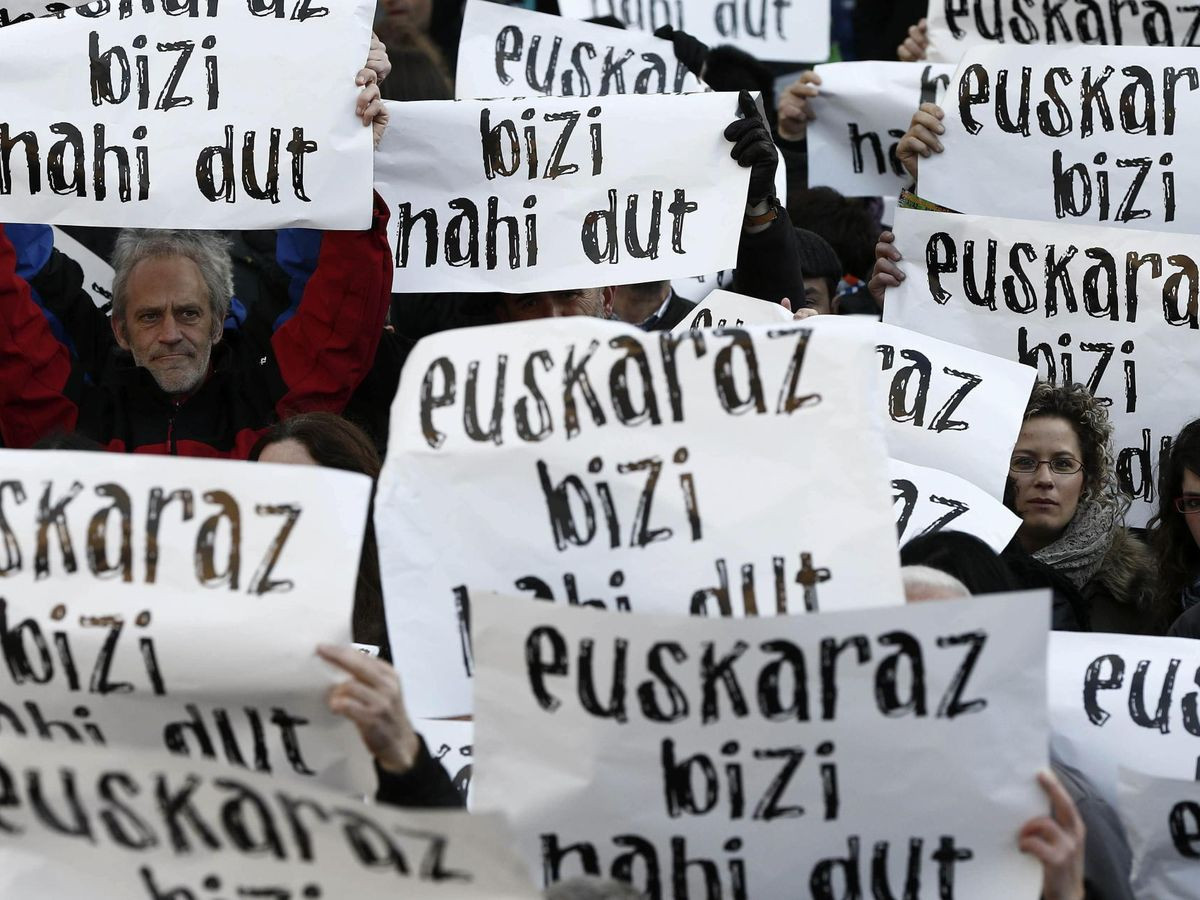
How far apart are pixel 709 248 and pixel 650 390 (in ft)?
6.19

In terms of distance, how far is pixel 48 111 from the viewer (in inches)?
190

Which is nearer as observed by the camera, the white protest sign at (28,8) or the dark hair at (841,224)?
the white protest sign at (28,8)

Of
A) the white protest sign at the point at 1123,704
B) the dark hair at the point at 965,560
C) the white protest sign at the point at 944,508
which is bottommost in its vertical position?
the white protest sign at the point at 1123,704

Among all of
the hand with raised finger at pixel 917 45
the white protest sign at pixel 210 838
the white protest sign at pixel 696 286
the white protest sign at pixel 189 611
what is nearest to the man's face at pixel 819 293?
the white protest sign at pixel 696 286

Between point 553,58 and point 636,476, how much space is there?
3352 millimetres

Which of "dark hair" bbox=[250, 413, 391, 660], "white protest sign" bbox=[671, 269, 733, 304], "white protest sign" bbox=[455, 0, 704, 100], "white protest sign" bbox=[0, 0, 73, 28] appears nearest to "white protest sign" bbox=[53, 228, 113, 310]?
"white protest sign" bbox=[0, 0, 73, 28]

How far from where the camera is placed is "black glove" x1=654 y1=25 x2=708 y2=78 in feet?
21.4

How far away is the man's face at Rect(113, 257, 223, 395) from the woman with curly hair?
2175mm

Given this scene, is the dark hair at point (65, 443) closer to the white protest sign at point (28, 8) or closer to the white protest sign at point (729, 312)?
the white protest sign at point (28, 8)

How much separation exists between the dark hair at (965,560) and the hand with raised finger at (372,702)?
1268 mm

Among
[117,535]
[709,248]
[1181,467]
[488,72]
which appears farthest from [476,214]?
[117,535]

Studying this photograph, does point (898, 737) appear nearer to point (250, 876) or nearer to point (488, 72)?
point (250, 876)

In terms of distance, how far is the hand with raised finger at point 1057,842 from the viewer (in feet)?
9.38

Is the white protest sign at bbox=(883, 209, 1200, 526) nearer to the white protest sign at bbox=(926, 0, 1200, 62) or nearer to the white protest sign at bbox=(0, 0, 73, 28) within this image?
the white protest sign at bbox=(926, 0, 1200, 62)
